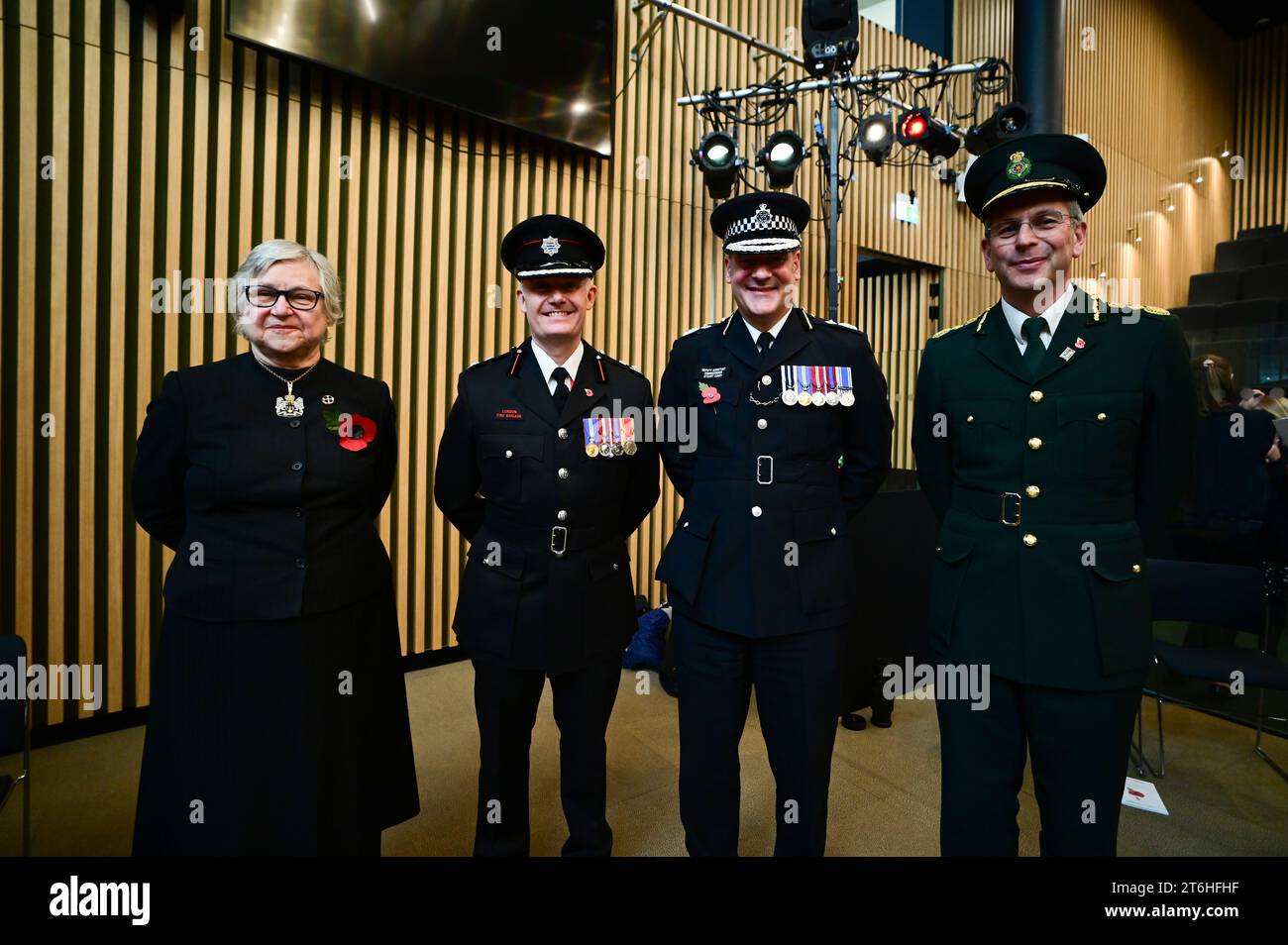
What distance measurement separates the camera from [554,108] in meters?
4.04

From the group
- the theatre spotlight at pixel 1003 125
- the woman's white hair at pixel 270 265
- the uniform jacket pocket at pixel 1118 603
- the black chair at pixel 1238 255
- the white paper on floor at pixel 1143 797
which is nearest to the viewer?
the uniform jacket pocket at pixel 1118 603

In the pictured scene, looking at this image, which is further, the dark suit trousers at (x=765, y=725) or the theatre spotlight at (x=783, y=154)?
the theatre spotlight at (x=783, y=154)

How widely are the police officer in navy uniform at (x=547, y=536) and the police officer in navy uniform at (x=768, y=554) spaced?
8.8 inches

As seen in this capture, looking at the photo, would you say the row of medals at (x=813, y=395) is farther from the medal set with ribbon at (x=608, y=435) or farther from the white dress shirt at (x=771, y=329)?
the medal set with ribbon at (x=608, y=435)

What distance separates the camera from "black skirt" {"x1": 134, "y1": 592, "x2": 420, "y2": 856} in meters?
1.47

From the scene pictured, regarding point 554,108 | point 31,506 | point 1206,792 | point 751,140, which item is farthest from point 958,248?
point 31,506

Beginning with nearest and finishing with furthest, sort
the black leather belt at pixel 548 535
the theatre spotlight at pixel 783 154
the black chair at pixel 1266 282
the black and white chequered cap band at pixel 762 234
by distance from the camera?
the black and white chequered cap band at pixel 762 234 < the black leather belt at pixel 548 535 < the theatre spotlight at pixel 783 154 < the black chair at pixel 1266 282

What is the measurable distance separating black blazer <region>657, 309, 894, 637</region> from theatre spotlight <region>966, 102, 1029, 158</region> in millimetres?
4225

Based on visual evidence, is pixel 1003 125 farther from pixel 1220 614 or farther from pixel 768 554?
pixel 768 554

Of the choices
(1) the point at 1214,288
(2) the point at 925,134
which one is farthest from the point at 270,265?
(1) the point at 1214,288

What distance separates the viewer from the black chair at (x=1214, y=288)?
8602 millimetres

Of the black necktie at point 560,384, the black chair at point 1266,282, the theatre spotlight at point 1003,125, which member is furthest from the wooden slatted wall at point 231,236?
the black chair at point 1266,282

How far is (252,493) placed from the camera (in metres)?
1.48

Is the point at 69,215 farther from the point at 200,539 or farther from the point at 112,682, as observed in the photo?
the point at 200,539
